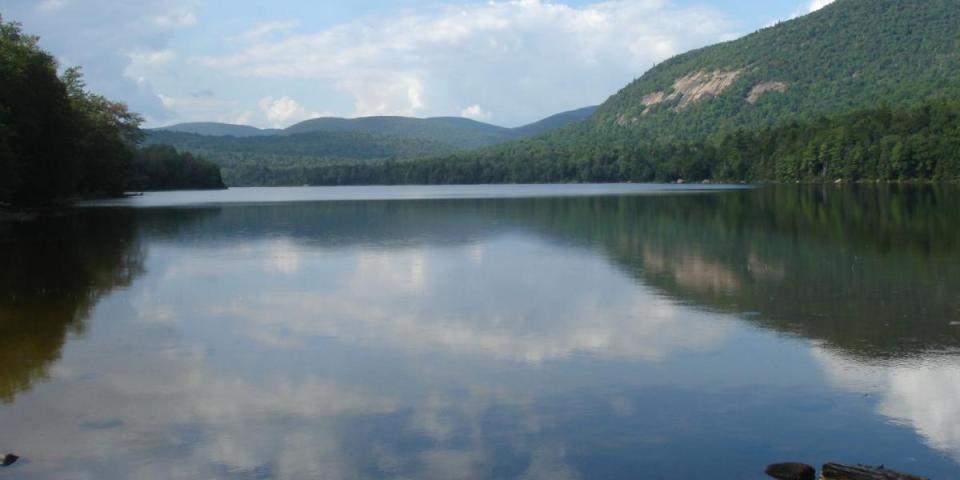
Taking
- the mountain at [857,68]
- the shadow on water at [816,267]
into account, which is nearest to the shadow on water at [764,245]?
the shadow on water at [816,267]

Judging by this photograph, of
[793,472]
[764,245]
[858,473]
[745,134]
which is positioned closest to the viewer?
[858,473]

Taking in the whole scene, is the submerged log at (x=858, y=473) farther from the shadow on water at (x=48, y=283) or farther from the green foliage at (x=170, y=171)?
the green foliage at (x=170, y=171)

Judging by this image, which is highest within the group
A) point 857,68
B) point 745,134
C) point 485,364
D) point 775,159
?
point 857,68

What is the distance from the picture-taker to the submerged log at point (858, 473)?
7.65 meters

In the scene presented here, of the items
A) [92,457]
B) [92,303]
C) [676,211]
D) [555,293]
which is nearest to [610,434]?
[92,457]

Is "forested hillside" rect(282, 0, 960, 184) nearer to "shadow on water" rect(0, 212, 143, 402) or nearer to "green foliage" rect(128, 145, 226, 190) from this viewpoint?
"green foliage" rect(128, 145, 226, 190)

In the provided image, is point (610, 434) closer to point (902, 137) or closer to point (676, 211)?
point (676, 211)

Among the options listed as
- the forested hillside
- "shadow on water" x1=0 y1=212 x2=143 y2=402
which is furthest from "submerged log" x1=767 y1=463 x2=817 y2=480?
the forested hillside

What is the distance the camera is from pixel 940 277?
65.9 ft

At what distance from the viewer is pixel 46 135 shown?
5591 centimetres

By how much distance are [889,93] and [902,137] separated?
53.0m

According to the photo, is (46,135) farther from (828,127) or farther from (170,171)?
(828,127)

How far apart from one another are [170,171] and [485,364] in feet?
430

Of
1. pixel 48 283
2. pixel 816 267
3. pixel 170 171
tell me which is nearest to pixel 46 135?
pixel 48 283
